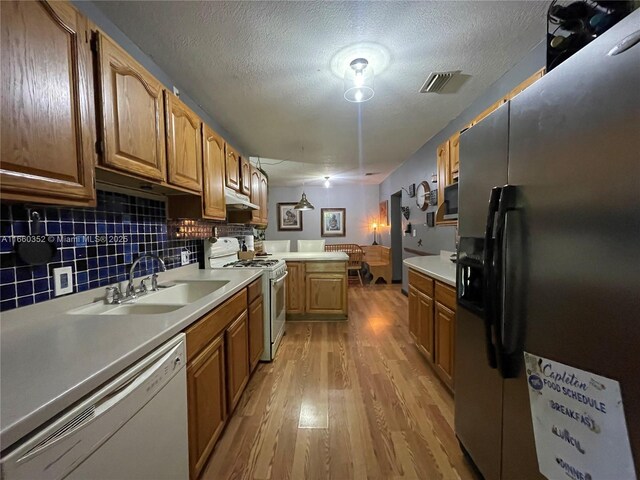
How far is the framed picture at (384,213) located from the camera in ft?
19.4

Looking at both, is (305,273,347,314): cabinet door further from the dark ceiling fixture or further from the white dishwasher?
the dark ceiling fixture

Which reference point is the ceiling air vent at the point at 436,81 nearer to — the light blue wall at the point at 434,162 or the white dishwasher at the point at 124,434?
the light blue wall at the point at 434,162

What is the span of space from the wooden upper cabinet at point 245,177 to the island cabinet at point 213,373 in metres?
1.40

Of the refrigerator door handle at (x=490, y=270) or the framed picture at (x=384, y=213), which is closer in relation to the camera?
the refrigerator door handle at (x=490, y=270)

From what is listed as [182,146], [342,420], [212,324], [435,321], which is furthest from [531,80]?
[342,420]

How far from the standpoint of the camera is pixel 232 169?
2.45 metres

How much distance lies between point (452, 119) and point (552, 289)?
2668 mm

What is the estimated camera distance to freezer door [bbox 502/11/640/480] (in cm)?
60

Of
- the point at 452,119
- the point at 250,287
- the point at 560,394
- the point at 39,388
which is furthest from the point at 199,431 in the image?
the point at 452,119

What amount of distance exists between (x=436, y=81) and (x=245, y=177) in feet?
6.83

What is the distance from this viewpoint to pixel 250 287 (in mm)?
2016

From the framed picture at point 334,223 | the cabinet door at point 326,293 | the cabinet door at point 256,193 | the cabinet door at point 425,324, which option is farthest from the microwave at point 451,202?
the framed picture at point 334,223

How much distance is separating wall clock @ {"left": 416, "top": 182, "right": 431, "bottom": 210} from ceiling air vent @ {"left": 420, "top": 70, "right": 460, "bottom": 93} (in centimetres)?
151

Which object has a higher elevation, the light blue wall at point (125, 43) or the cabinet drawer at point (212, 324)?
the light blue wall at point (125, 43)
